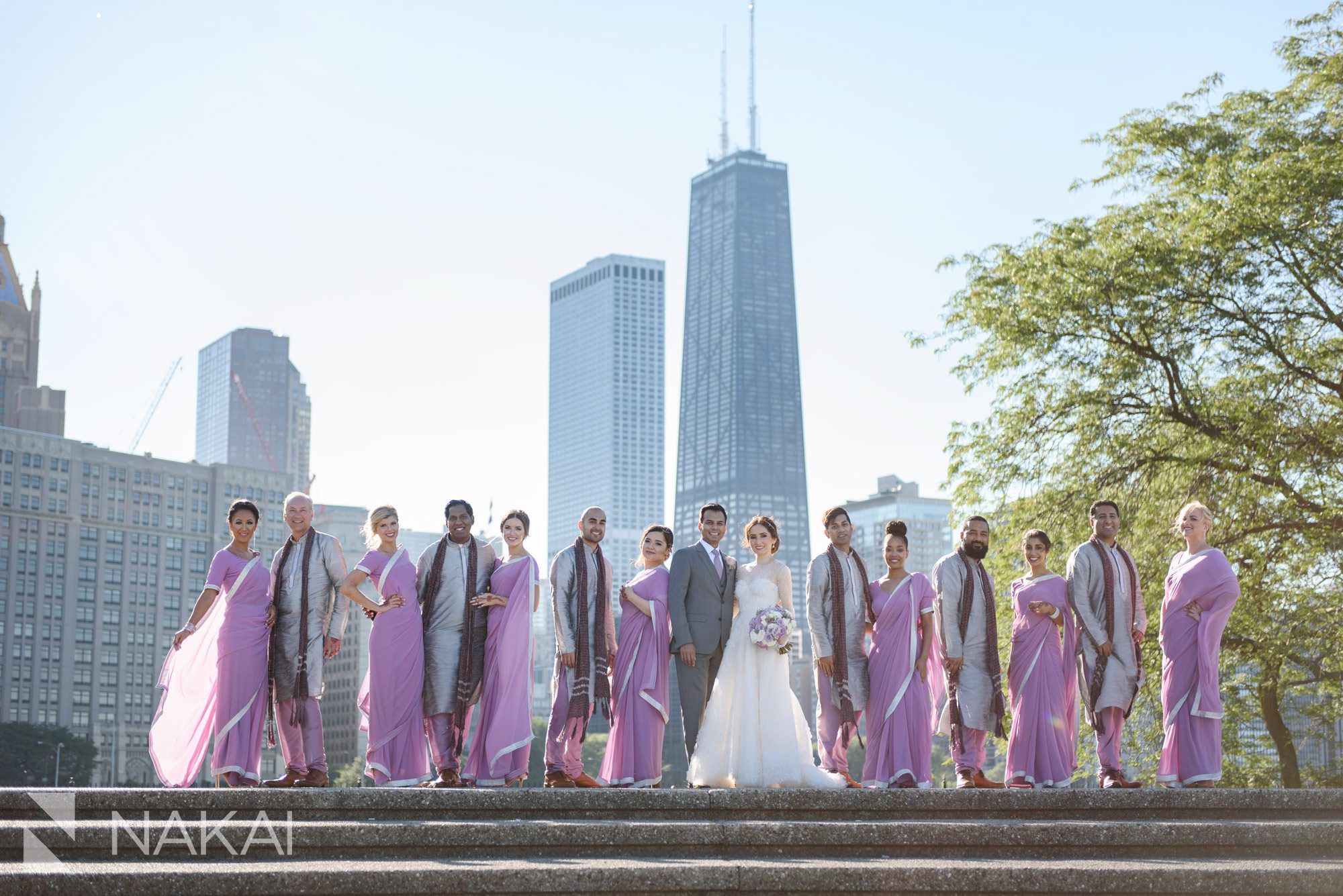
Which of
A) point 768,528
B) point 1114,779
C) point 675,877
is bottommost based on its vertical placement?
point 675,877

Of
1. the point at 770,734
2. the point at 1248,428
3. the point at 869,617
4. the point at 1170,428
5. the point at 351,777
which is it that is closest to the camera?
the point at 770,734

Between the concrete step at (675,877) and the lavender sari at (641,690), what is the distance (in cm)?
281

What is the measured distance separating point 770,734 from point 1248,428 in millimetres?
9377

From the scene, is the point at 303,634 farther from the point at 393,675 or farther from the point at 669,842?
the point at 669,842

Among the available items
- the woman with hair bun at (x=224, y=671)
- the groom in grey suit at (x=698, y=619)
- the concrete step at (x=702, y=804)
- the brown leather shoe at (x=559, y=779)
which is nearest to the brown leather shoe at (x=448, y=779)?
the brown leather shoe at (x=559, y=779)

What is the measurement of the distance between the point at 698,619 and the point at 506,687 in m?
1.51

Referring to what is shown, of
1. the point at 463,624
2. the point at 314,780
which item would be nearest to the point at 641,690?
the point at 463,624

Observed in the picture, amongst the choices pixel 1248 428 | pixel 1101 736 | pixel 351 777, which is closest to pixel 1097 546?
pixel 1101 736

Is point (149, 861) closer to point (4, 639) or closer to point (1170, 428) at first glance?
point (1170, 428)

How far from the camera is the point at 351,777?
104 metres

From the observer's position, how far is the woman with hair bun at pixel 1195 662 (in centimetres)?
1014

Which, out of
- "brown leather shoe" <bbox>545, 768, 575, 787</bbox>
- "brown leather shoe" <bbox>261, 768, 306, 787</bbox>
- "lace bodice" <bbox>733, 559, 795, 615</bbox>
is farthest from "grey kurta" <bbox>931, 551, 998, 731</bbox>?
"brown leather shoe" <bbox>261, 768, 306, 787</bbox>

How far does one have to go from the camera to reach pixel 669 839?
7488mm

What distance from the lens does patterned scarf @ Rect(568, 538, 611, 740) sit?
10273mm
